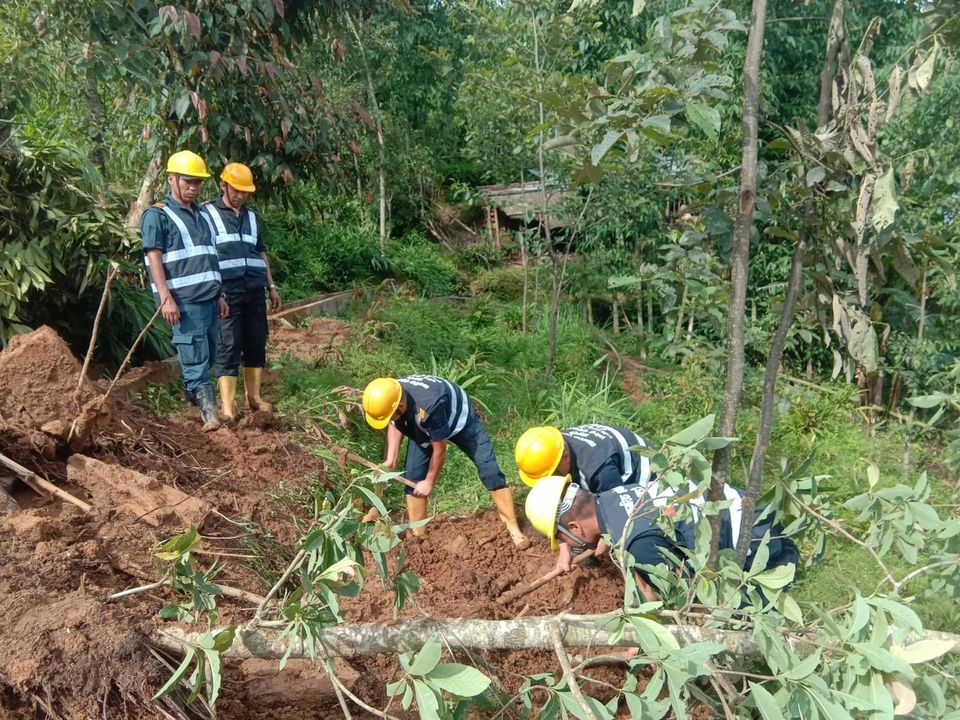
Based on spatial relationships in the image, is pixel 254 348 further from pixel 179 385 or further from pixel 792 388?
pixel 792 388

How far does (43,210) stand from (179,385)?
1.37m

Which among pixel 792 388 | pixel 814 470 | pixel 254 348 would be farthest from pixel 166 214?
pixel 792 388

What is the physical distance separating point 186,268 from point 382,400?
1385 millimetres

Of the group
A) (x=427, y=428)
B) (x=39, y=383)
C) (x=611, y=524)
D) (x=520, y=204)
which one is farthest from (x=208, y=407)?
(x=520, y=204)

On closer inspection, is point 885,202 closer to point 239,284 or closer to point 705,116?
point 705,116

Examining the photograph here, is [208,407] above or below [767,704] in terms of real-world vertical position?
below

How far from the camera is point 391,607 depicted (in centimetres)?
339

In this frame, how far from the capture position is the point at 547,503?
Answer: 10.3 feet

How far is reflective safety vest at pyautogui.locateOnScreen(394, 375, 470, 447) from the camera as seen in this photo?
399 centimetres

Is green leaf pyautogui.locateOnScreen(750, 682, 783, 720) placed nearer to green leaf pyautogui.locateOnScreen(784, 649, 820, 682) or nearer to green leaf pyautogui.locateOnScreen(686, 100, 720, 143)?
green leaf pyautogui.locateOnScreen(784, 649, 820, 682)

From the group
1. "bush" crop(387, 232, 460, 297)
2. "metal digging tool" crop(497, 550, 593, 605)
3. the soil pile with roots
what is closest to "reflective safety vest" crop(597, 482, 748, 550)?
the soil pile with roots

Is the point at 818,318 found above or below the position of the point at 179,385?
above

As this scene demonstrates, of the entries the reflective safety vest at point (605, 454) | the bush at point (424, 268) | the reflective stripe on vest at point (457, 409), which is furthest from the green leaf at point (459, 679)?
the bush at point (424, 268)

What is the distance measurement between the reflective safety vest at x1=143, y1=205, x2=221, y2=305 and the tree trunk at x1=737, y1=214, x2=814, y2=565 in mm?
3210
